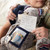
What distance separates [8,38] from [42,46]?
11.1 inches

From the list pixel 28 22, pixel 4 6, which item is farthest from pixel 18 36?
pixel 4 6

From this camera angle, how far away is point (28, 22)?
111 centimetres

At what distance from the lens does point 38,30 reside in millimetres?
1037

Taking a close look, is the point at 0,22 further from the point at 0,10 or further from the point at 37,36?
the point at 37,36

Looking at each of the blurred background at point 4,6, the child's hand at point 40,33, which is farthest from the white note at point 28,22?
the blurred background at point 4,6

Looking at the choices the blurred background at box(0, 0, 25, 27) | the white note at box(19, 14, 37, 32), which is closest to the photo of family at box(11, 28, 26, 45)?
the white note at box(19, 14, 37, 32)

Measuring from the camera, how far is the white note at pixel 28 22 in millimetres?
1094

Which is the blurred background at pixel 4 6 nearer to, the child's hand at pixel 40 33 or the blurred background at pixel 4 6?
the blurred background at pixel 4 6

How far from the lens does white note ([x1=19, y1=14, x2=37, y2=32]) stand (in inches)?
43.1

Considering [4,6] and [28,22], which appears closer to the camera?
[28,22]

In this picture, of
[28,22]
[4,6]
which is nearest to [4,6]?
[4,6]

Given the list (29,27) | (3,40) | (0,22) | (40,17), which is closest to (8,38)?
(3,40)

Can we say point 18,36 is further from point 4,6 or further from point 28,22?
point 4,6

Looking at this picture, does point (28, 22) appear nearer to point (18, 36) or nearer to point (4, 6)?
point (18, 36)
